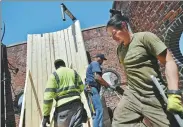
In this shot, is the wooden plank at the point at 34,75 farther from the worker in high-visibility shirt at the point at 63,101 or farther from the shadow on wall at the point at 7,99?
the worker in high-visibility shirt at the point at 63,101

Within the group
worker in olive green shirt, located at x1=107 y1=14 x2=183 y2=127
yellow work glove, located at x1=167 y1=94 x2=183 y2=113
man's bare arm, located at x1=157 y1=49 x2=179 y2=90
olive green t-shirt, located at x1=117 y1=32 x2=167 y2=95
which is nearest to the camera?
yellow work glove, located at x1=167 y1=94 x2=183 y2=113

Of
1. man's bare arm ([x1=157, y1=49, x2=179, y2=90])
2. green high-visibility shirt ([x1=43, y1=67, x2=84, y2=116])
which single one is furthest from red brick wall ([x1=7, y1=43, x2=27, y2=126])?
man's bare arm ([x1=157, y1=49, x2=179, y2=90])

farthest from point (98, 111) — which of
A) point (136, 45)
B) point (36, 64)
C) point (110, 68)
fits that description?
point (110, 68)

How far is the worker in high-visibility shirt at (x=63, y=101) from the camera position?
4000 mm

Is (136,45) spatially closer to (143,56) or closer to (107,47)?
(143,56)

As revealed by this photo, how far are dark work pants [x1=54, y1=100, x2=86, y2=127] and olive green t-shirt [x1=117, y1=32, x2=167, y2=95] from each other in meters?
1.57

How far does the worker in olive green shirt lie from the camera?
2.39 m

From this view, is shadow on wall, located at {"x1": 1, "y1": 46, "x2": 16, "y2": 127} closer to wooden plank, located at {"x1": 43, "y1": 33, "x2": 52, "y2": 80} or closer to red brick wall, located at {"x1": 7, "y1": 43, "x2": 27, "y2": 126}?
red brick wall, located at {"x1": 7, "y1": 43, "x2": 27, "y2": 126}

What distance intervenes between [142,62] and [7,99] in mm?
8545

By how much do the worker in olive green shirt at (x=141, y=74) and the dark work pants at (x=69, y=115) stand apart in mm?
1467

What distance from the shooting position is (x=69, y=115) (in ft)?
13.1

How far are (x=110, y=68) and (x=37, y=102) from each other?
3.87 meters

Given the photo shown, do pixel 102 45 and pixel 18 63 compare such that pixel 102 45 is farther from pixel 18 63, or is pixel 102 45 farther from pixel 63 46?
pixel 18 63

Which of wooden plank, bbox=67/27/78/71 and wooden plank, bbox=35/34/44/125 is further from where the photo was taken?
wooden plank, bbox=67/27/78/71
